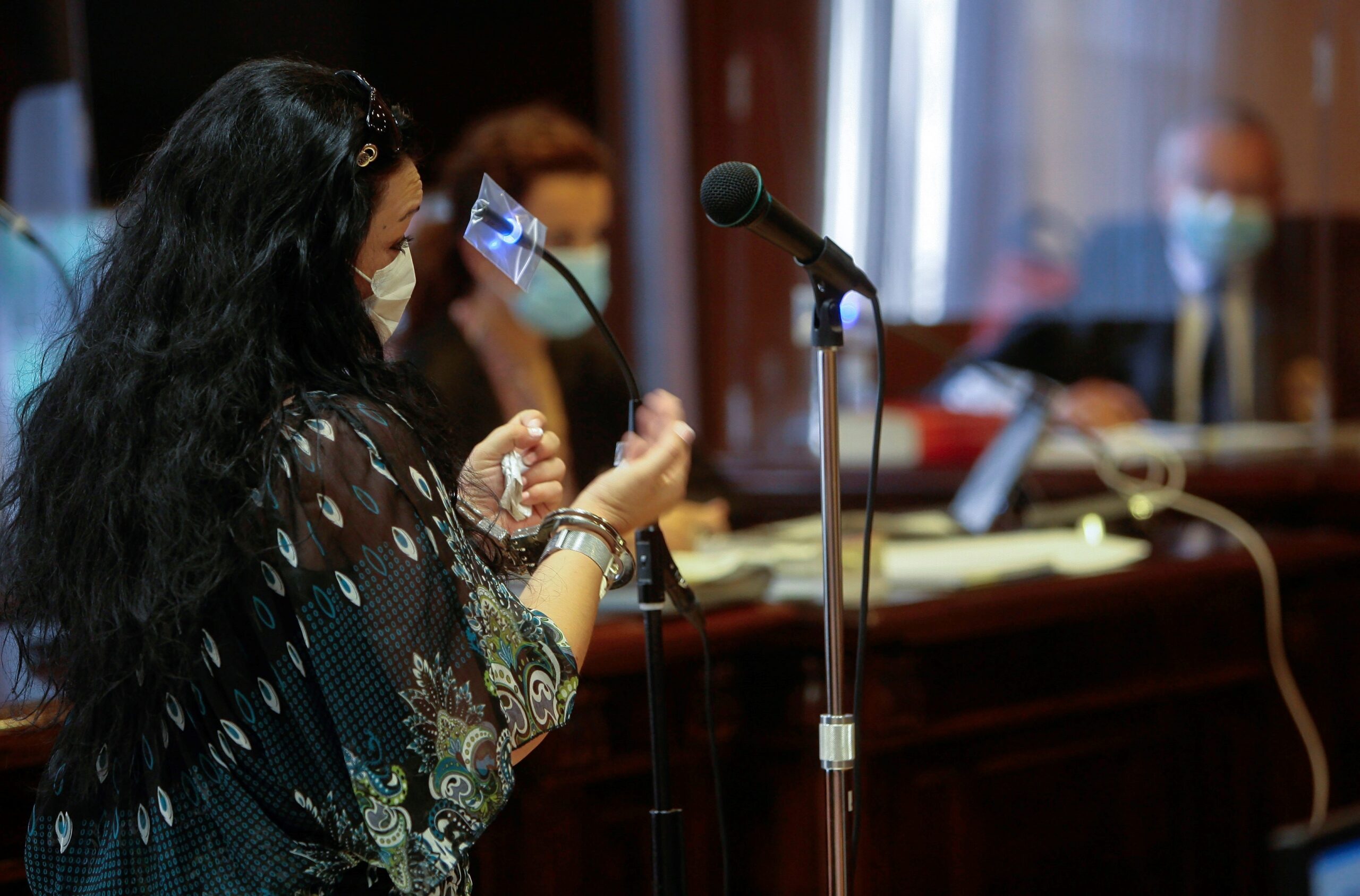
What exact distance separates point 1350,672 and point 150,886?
2134mm

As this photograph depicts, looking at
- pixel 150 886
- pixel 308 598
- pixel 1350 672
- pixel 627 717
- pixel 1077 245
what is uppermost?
pixel 1077 245

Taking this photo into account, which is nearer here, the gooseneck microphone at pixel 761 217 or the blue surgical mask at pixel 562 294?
the gooseneck microphone at pixel 761 217

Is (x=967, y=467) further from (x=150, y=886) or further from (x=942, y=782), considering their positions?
(x=150, y=886)

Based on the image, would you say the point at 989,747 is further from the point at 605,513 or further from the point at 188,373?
the point at 188,373

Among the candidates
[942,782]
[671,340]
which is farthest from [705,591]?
[671,340]

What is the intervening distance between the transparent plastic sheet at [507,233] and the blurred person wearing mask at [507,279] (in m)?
0.97

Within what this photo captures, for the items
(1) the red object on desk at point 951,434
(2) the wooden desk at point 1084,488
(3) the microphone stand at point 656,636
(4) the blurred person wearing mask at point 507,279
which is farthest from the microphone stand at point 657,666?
(1) the red object on desk at point 951,434

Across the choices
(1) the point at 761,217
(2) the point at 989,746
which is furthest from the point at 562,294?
(1) the point at 761,217

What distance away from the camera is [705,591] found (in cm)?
161

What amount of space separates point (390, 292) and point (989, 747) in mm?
1151

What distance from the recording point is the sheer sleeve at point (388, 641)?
0.80 m

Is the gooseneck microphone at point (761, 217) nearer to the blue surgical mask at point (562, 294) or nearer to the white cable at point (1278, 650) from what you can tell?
the blue surgical mask at point (562, 294)

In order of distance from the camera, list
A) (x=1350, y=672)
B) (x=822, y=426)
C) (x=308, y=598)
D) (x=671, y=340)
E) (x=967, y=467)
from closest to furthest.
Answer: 1. (x=308, y=598)
2. (x=822, y=426)
3. (x=1350, y=672)
4. (x=967, y=467)
5. (x=671, y=340)

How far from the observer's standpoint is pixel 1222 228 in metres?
3.43
